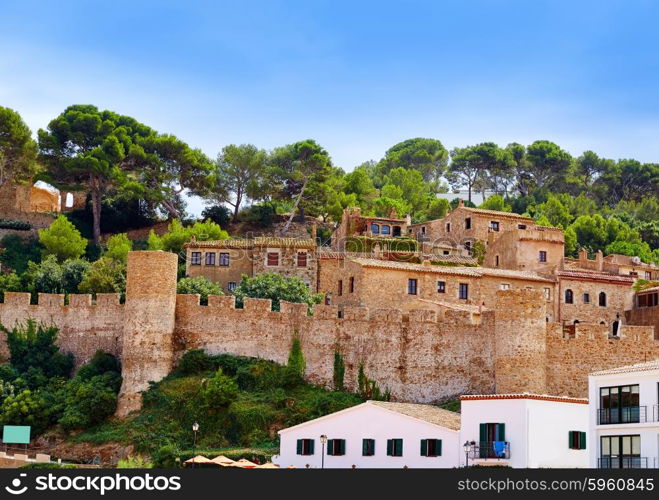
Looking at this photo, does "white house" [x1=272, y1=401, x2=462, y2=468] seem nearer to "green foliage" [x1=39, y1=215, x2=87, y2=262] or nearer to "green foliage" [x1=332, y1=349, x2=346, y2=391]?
"green foliage" [x1=332, y1=349, x2=346, y2=391]

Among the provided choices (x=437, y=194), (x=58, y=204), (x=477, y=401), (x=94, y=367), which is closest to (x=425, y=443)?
(x=477, y=401)

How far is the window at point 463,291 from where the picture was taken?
62406 mm

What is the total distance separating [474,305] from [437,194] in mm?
45727

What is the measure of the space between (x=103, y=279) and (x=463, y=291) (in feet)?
54.3

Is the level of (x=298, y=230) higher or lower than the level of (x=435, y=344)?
higher

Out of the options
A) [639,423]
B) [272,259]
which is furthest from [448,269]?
[639,423]

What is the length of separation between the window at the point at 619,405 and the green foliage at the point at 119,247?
3220 cm

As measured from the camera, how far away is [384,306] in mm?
60594

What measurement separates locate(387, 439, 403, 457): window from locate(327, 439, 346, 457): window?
160 centimetres

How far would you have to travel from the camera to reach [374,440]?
148 feet

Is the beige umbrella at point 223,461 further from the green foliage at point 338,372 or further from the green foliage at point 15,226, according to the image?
the green foliage at point 15,226

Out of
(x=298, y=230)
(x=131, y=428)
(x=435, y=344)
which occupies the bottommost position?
(x=131, y=428)

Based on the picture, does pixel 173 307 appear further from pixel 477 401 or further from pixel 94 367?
pixel 477 401

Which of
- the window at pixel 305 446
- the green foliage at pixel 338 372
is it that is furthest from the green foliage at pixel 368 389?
the window at pixel 305 446
